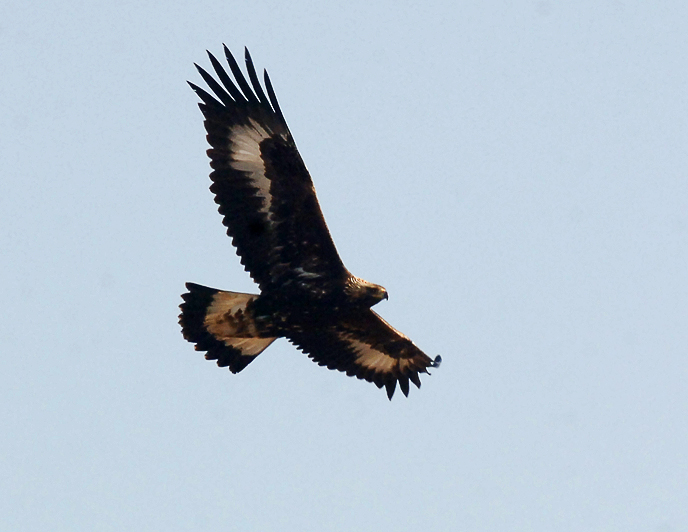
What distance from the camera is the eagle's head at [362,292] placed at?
51.4 feet

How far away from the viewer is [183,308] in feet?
52.5

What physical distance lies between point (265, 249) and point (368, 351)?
7.55 ft

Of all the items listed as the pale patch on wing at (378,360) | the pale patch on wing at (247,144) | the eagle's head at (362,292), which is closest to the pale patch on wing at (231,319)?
the eagle's head at (362,292)

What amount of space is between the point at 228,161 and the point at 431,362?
3847 mm

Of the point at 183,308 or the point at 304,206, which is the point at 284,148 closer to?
the point at 304,206

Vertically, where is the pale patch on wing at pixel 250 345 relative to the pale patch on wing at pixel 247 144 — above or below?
below

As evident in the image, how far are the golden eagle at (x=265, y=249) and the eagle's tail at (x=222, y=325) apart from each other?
0.01m

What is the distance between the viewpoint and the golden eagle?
49.7ft

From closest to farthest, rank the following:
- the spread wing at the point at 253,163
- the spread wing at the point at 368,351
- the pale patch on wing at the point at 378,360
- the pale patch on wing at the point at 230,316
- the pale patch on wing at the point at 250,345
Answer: the spread wing at the point at 253,163 → the pale patch on wing at the point at 230,316 → the pale patch on wing at the point at 250,345 → the spread wing at the point at 368,351 → the pale patch on wing at the point at 378,360

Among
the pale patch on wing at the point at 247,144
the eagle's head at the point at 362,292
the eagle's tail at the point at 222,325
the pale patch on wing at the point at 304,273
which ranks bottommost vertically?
the eagle's tail at the point at 222,325

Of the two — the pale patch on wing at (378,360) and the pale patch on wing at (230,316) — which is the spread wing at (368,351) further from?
the pale patch on wing at (230,316)

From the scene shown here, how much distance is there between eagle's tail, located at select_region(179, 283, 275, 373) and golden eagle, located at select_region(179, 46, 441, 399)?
0.01 m

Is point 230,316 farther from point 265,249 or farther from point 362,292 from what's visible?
point 362,292

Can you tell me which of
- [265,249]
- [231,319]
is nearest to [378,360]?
[231,319]
